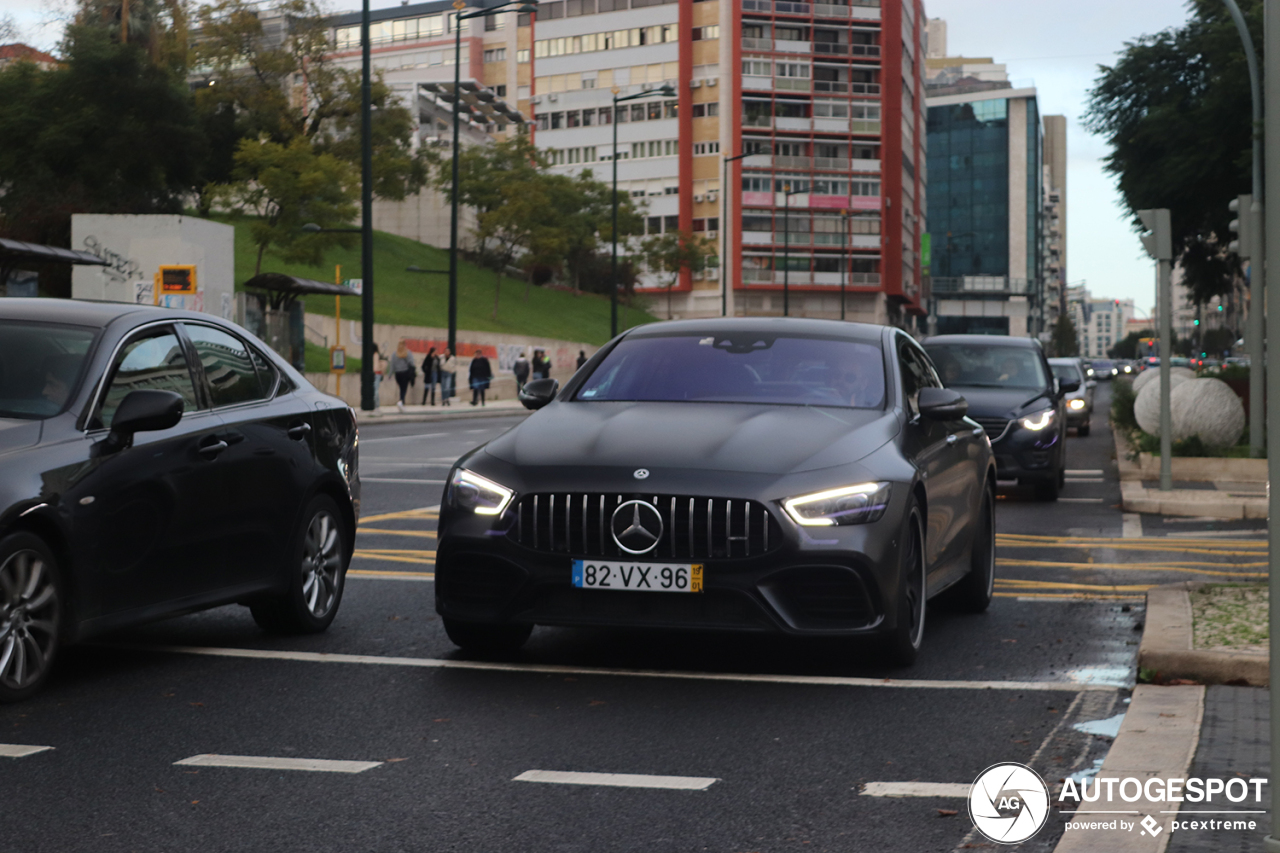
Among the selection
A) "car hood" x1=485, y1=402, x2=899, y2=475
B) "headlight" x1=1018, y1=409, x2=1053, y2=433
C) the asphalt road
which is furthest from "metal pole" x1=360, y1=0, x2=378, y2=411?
"car hood" x1=485, y1=402, x2=899, y2=475

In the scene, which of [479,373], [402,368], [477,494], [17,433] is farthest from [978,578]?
[479,373]

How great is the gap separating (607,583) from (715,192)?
104320 millimetres

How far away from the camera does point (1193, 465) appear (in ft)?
61.5

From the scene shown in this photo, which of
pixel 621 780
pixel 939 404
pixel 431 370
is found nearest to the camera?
pixel 621 780

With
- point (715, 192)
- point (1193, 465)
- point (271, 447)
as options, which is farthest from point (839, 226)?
point (271, 447)

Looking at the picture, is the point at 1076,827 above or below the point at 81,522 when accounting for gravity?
below

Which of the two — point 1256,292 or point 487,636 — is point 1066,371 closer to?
point 1256,292

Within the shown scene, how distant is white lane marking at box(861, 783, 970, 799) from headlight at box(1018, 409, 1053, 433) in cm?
1238

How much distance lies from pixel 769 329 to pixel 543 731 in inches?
122

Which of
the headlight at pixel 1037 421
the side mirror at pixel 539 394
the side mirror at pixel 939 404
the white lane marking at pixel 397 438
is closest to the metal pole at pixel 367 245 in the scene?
the white lane marking at pixel 397 438

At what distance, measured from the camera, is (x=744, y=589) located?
6.46 meters

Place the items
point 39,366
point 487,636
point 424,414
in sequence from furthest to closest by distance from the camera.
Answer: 1. point 424,414
2. point 487,636
3. point 39,366

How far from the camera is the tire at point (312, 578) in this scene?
25.6ft

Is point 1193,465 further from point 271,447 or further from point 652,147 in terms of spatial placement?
point 652,147
